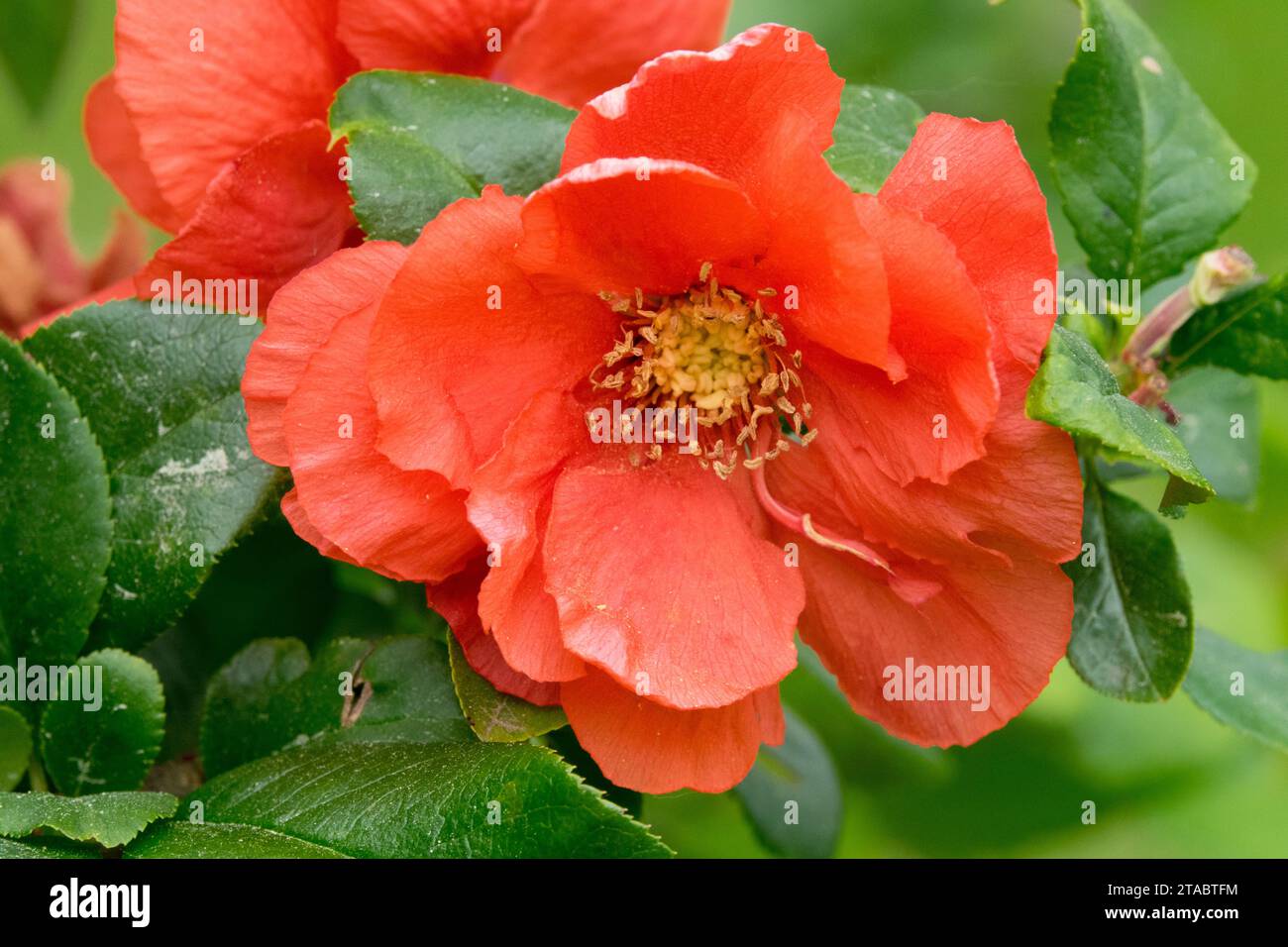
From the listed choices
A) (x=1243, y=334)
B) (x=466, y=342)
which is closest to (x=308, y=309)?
(x=466, y=342)

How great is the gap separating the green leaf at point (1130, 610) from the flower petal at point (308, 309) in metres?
0.57

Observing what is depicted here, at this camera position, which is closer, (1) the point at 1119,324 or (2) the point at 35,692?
(2) the point at 35,692

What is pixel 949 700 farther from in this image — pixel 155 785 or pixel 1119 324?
pixel 155 785

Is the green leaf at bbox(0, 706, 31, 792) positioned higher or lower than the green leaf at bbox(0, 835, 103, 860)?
higher

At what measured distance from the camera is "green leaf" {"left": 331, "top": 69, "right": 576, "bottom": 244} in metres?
0.94

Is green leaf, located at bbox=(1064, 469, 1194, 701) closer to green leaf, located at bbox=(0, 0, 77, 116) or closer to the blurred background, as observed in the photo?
the blurred background

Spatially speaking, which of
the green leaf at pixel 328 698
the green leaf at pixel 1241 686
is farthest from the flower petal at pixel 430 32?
the green leaf at pixel 1241 686

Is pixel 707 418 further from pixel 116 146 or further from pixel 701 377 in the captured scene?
pixel 116 146

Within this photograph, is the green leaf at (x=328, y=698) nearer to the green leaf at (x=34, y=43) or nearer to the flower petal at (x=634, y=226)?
the flower petal at (x=634, y=226)

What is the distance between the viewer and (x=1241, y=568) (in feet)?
7.54

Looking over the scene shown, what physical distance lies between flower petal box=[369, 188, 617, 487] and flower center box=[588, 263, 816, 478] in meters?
0.05

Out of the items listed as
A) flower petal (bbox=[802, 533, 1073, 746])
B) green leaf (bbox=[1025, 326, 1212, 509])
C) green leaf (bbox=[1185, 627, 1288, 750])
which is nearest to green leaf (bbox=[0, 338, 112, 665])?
flower petal (bbox=[802, 533, 1073, 746])
